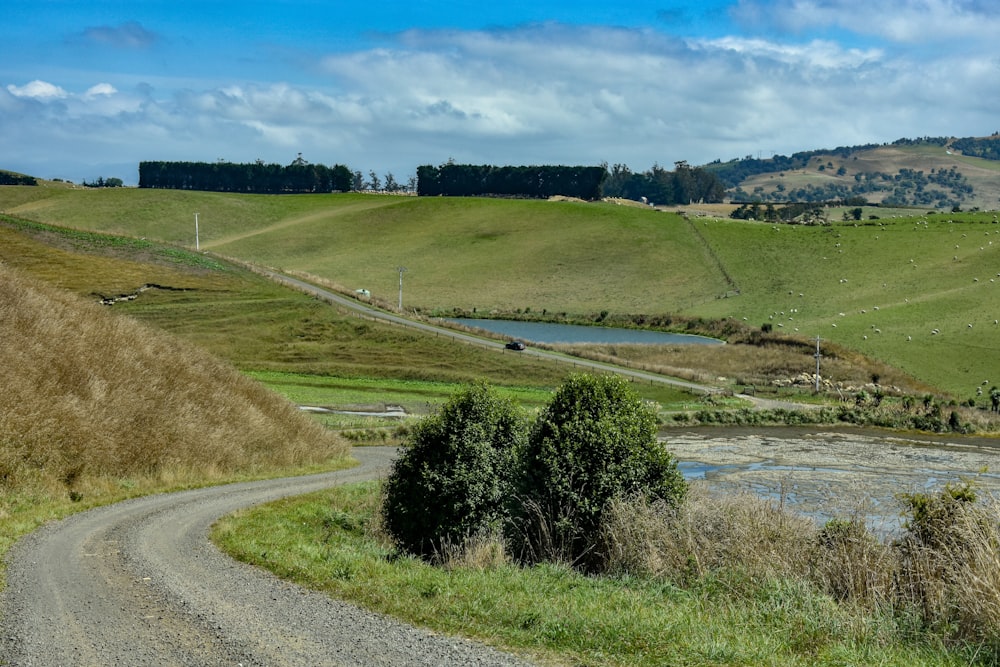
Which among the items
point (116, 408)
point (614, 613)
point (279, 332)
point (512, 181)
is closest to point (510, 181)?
point (512, 181)

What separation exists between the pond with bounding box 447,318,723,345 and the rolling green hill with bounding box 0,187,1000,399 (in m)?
6.88

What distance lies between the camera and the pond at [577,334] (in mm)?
92812

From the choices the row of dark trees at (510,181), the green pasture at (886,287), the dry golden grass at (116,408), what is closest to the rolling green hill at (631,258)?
the green pasture at (886,287)

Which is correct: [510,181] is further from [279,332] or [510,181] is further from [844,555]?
[844,555]

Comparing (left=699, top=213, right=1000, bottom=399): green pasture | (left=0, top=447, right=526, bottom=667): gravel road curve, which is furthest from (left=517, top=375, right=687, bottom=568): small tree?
(left=699, top=213, right=1000, bottom=399): green pasture

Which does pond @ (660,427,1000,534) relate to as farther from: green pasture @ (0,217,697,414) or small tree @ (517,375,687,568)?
small tree @ (517,375,687,568)

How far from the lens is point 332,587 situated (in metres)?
13.6

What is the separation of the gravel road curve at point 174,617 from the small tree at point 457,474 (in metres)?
Answer: 4.26

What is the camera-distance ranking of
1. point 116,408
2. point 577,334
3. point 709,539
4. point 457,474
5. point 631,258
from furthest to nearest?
point 631,258 < point 577,334 < point 116,408 < point 457,474 < point 709,539

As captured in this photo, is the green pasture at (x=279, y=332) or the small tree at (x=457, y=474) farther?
the green pasture at (x=279, y=332)

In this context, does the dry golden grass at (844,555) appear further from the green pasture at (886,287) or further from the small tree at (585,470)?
the green pasture at (886,287)

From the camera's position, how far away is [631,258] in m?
130

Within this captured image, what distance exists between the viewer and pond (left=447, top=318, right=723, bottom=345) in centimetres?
9281

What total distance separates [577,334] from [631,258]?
1377 inches
